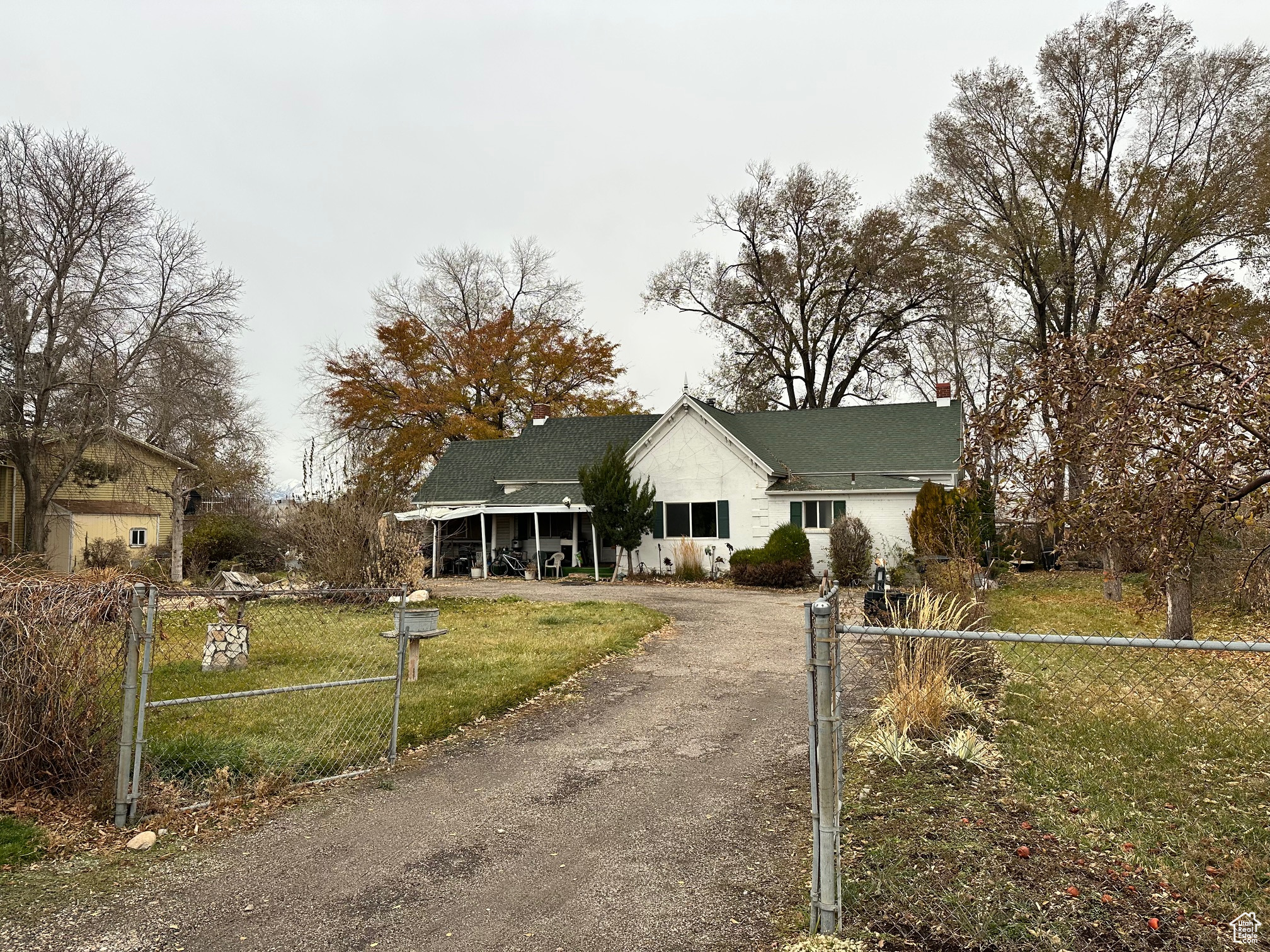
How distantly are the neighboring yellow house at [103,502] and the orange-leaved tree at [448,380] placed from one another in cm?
907

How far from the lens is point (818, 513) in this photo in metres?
23.0

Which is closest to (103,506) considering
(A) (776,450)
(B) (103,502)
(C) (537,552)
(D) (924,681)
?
(B) (103,502)

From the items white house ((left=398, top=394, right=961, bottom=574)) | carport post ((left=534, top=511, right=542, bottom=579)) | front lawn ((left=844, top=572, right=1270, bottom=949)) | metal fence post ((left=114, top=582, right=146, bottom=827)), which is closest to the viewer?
front lawn ((left=844, top=572, right=1270, bottom=949))

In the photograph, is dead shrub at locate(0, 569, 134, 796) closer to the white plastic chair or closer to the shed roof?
the white plastic chair

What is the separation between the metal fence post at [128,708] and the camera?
16.6ft

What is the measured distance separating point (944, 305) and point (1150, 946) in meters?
35.7

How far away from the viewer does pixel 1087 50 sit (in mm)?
25750

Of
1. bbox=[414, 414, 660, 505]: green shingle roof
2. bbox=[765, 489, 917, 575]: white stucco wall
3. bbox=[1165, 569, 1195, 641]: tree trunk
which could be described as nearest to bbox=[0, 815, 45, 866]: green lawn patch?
bbox=[1165, 569, 1195, 641]: tree trunk

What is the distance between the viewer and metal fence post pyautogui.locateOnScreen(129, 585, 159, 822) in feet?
16.7

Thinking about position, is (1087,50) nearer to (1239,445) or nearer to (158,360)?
(1239,445)

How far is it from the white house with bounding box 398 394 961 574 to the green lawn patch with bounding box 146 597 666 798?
862 centimetres

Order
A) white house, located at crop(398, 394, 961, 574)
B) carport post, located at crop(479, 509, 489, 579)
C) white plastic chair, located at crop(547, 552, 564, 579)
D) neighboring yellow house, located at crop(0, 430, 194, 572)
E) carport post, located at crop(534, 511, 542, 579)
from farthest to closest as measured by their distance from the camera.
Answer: neighboring yellow house, located at crop(0, 430, 194, 572) → carport post, located at crop(479, 509, 489, 579) → white plastic chair, located at crop(547, 552, 564, 579) → carport post, located at crop(534, 511, 542, 579) → white house, located at crop(398, 394, 961, 574)

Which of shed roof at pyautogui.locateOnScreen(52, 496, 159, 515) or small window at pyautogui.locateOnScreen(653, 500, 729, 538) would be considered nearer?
small window at pyautogui.locateOnScreen(653, 500, 729, 538)

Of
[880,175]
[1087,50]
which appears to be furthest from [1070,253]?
[880,175]
